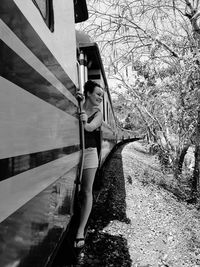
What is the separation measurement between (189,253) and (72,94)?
3302 mm

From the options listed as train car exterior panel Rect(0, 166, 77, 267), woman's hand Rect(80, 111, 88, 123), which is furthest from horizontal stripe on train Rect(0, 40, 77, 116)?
woman's hand Rect(80, 111, 88, 123)

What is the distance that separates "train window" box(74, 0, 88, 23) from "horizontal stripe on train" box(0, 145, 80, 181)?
2158 millimetres

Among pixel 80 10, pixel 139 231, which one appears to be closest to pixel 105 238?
pixel 139 231

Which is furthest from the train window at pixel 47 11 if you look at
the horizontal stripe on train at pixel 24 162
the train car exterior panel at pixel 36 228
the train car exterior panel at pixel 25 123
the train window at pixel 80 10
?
the train window at pixel 80 10

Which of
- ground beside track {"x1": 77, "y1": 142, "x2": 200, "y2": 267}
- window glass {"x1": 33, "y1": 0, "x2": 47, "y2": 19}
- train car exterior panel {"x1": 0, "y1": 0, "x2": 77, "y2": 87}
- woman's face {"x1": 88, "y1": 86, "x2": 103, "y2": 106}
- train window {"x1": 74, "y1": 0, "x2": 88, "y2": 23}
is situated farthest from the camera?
ground beside track {"x1": 77, "y1": 142, "x2": 200, "y2": 267}

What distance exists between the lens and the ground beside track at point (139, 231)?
14.5 ft

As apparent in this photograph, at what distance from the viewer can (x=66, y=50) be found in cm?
284

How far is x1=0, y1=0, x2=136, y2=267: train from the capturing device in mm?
1348

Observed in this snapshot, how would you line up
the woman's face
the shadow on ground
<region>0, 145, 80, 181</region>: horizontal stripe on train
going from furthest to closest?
the shadow on ground → the woman's face → <region>0, 145, 80, 181</region>: horizontal stripe on train

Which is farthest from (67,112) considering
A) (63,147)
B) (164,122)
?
(164,122)

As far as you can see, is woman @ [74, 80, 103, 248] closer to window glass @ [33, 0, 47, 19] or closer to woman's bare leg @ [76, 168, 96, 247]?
woman's bare leg @ [76, 168, 96, 247]

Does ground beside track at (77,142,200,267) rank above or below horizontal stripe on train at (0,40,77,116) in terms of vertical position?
below

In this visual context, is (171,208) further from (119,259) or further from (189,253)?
(119,259)

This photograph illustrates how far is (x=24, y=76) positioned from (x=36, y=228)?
794 mm
